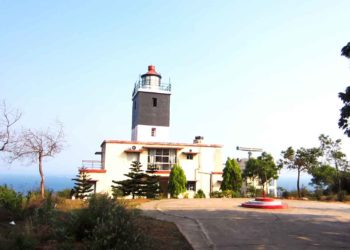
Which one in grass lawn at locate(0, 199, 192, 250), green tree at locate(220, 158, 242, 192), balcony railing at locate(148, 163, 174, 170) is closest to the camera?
grass lawn at locate(0, 199, 192, 250)

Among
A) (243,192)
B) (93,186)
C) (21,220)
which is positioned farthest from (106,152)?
(21,220)

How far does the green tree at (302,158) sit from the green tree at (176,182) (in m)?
7.46

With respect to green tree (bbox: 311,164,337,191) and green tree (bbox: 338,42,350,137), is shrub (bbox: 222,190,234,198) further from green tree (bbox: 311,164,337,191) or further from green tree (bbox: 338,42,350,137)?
green tree (bbox: 338,42,350,137)

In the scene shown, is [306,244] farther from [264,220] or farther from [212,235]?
[264,220]

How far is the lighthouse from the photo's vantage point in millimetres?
34969

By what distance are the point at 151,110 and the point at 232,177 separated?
36.1 ft

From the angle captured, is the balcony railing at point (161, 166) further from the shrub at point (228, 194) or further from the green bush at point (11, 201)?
the green bush at point (11, 201)

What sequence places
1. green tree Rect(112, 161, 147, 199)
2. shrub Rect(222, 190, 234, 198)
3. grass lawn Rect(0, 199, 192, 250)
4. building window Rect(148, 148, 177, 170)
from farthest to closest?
building window Rect(148, 148, 177, 170)
shrub Rect(222, 190, 234, 198)
green tree Rect(112, 161, 147, 199)
grass lawn Rect(0, 199, 192, 250)

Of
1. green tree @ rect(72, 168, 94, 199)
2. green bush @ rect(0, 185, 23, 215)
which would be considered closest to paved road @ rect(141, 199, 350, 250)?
green bush @ rect(0, 185, 23, 215)

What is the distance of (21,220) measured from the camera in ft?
36.5

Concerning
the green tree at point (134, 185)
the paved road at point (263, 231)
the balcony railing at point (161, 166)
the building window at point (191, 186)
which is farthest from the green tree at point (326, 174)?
the paved road at point (263, 231)

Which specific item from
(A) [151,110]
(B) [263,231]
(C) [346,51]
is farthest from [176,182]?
(C) [346,51]

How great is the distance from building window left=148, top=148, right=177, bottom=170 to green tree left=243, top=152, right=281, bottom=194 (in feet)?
21.0

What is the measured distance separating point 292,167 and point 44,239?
2185 centimetres
